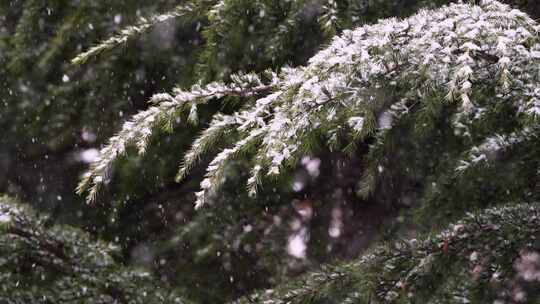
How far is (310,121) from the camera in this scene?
4.10 ft

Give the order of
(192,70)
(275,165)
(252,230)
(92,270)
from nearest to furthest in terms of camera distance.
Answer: (275,165)
(92,270)
(192,70)
(252,230)

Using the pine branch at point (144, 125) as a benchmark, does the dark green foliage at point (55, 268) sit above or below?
below

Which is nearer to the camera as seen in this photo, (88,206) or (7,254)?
(7,254)

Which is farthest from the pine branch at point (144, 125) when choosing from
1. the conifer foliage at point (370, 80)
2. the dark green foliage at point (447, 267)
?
the dark green foliage at point (447, 267)

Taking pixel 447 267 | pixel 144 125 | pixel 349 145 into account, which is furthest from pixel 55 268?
pixel 447 267

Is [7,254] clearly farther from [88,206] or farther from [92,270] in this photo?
[88,206]

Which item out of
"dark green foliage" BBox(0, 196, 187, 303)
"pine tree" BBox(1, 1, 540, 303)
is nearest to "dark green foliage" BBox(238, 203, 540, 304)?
"pine tree" BBox(1, 1, 540, 303)

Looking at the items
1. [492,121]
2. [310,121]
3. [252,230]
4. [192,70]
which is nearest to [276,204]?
[252,230]

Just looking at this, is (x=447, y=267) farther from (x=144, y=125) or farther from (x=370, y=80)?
(x=144, y=125)

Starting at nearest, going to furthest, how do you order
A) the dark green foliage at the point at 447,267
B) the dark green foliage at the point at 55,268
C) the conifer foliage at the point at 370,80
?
the conifer foliage at the point at 370,80 < the dark green foliage at the point at 447,267 < the dark green foliage at the point at 55,268

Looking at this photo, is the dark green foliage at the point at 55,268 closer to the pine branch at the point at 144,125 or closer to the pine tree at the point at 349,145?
the pine tree at the point at 349,145

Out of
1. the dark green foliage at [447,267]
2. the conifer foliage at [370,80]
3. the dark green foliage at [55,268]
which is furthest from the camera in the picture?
the dark green foliage at [55,268]

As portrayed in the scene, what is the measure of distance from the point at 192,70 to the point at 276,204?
0.83 meters

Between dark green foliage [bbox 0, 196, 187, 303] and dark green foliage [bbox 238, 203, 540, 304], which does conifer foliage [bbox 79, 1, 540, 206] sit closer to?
dark green foliage [bbox 238, 203, 540, 304]
